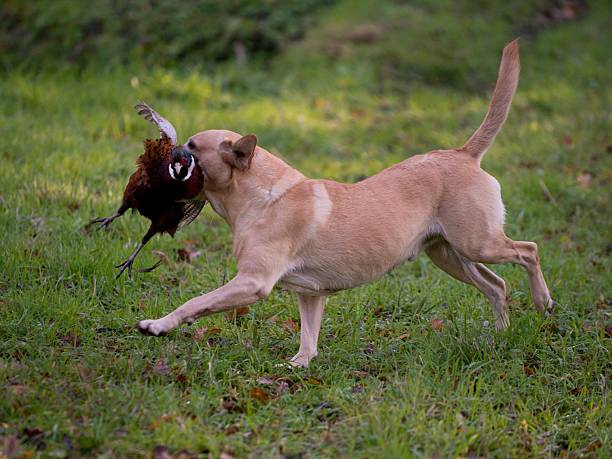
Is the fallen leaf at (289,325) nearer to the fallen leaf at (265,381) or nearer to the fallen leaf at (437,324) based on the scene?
the fallen leaf at (265,381)

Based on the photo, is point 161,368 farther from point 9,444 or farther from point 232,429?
point 9,444

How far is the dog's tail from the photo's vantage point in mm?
4438

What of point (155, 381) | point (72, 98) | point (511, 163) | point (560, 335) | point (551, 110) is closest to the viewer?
point (155, 381)

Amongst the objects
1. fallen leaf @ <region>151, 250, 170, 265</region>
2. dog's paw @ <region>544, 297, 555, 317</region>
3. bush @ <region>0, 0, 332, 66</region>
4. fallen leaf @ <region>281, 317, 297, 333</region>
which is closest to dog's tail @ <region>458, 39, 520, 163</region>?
dog's paw @ <region>544, 297, 555, 317</region>

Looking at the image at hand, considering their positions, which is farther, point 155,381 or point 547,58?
point 547,58

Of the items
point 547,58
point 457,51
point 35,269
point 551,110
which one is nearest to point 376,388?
point 35,269

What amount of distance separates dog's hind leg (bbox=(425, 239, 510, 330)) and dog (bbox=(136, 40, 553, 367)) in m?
0.06

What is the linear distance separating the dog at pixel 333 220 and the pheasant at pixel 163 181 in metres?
0.12

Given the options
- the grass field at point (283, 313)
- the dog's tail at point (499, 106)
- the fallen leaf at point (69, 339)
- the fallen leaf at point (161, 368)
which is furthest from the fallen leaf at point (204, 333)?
the dog's tail at point (499, 106)

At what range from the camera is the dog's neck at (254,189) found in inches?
151

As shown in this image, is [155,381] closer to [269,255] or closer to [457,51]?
[269,255]

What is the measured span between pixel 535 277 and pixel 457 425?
66.8 inches

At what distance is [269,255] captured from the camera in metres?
3.70

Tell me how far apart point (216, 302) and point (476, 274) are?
2107mm
